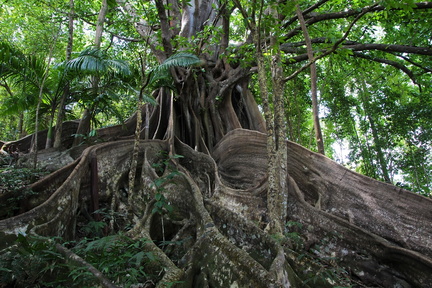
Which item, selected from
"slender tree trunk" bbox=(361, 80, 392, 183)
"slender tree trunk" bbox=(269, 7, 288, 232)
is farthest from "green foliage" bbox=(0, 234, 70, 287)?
"slender tree trunk" bbox=(361, 80, 392, 183)

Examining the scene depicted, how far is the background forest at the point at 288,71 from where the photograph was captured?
16.3ft

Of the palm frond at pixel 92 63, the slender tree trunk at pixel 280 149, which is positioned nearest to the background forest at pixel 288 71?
the palm frond at pixel 92 63

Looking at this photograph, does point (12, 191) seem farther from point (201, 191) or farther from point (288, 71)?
point (288, 71)

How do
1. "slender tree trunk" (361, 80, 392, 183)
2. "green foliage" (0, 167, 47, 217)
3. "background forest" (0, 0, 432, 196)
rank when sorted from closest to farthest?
"green foliage" (0, 167, 47, 217) → "background forest" (0, 0, 432, 196) → "slender tree trunk" (361, 80, 392, 183)

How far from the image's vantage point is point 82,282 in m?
2.17

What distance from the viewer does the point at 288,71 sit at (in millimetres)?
8445

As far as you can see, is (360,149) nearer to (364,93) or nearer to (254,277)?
(364,93)

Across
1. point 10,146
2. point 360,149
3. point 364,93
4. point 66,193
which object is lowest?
point 66,193

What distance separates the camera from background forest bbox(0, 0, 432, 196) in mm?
4980

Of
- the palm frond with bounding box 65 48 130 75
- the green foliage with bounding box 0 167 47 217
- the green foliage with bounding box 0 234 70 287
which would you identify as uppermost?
the palm frond with bounding box 65 48 130 75

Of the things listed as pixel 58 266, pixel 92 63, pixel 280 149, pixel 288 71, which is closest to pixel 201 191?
pixel 280 149

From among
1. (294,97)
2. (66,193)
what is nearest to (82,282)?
(66,193)

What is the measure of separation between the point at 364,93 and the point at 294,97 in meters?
1.94

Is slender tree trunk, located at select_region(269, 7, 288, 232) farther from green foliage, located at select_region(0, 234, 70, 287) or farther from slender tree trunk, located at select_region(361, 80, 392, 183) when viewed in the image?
slender tree trunk, located at select_region(361, 80, 392, 183)
